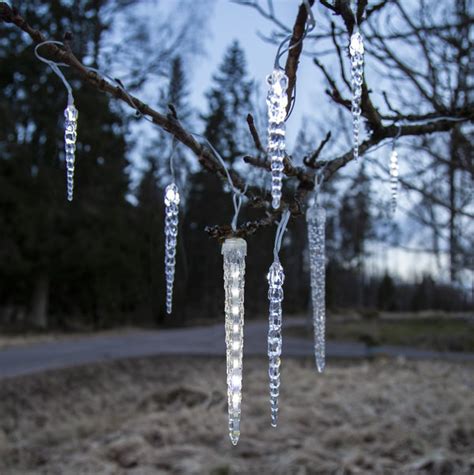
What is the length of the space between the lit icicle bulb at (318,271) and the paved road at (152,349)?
7.03m

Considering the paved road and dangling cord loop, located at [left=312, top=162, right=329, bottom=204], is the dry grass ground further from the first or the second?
dangling cord loop, located at [left=312, top=162, right=329, bottom=204]

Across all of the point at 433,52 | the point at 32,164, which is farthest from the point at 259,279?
the point at 32,164

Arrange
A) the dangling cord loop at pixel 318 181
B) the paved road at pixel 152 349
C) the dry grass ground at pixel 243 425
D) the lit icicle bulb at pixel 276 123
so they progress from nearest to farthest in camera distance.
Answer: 1. the lit icicle bulb at pixel 276 123
2. the dangling cord loop at pixel 318 181
3. the dry grass ground at pixel 243 425
4. the paved road at pixel 152 349

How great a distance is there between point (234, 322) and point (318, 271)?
45 cm

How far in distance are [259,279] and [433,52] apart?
3.10 metres

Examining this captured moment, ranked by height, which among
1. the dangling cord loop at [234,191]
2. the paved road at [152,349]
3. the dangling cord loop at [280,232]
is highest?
the dangling cord loop at [234,191]

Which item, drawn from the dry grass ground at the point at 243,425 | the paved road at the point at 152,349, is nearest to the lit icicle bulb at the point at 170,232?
the dry grass ground at the point at 243,425

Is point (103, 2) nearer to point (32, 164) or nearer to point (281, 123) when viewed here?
point (32, 164)

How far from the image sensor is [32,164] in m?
11.5

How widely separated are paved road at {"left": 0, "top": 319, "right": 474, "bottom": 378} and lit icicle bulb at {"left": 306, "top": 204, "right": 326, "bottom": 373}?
23.1 feet

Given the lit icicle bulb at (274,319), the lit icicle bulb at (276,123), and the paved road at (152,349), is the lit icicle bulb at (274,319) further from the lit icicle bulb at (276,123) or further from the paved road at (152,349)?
the paved road at (152,349)

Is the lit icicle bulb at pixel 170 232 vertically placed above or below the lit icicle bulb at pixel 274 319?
above

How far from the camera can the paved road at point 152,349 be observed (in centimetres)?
869

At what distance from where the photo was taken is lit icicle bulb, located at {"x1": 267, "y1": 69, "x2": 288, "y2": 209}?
0.78 meters
